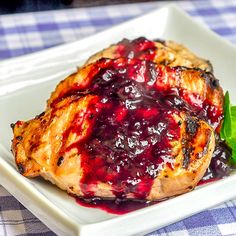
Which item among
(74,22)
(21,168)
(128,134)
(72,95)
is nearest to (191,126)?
(128,134)

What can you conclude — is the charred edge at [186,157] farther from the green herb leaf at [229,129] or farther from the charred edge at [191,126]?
the green herb leaf at [229,129]

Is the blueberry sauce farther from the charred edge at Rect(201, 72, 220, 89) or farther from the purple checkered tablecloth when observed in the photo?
the purple checkered tablecloth

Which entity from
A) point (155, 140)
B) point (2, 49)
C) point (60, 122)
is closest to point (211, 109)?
point (155, 140)

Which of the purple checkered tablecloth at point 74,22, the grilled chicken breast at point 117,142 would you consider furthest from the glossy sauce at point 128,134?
the purple checkered tablecloth at point 74,22

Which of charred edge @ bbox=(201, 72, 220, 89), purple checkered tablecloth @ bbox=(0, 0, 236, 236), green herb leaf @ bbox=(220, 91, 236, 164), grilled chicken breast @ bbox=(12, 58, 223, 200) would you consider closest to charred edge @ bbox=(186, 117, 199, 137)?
grilled chicken breast @ bbox=(12, 58, 223, 200)

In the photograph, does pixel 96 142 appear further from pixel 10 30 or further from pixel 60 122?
pixel 10 30

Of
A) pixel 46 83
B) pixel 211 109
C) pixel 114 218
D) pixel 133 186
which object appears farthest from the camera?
pixel 46 83

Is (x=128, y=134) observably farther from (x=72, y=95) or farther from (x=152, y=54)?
(x=152, y=54)
